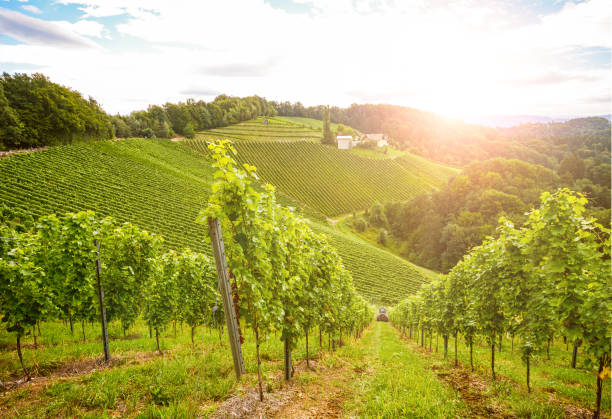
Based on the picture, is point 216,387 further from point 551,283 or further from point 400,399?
point 551,283

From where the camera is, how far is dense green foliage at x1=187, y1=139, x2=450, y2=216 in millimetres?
80125

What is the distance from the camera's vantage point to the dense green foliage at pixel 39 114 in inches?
1585

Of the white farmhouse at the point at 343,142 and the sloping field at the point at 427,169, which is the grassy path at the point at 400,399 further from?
the sloping field at the point at 427,169

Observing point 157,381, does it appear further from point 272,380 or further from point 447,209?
point 447,209

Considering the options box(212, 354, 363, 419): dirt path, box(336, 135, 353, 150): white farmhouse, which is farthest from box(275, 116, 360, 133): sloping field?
box(212, 354, 363, 419): dirt path

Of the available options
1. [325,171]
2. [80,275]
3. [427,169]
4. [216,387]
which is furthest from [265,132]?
[216,387]

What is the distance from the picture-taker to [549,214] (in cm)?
651

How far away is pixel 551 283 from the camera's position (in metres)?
6.34

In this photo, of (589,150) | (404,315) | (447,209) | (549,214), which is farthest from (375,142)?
(549,214)

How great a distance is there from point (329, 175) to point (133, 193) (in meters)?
60.5

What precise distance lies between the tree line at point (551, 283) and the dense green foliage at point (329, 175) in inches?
2614

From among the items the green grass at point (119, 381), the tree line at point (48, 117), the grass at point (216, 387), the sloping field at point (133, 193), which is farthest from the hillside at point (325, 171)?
the green grass at point (119, 381)

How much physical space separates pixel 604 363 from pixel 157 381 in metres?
9.46

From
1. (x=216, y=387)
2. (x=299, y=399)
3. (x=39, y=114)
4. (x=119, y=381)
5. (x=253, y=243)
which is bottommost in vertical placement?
(x=299, y=399)
